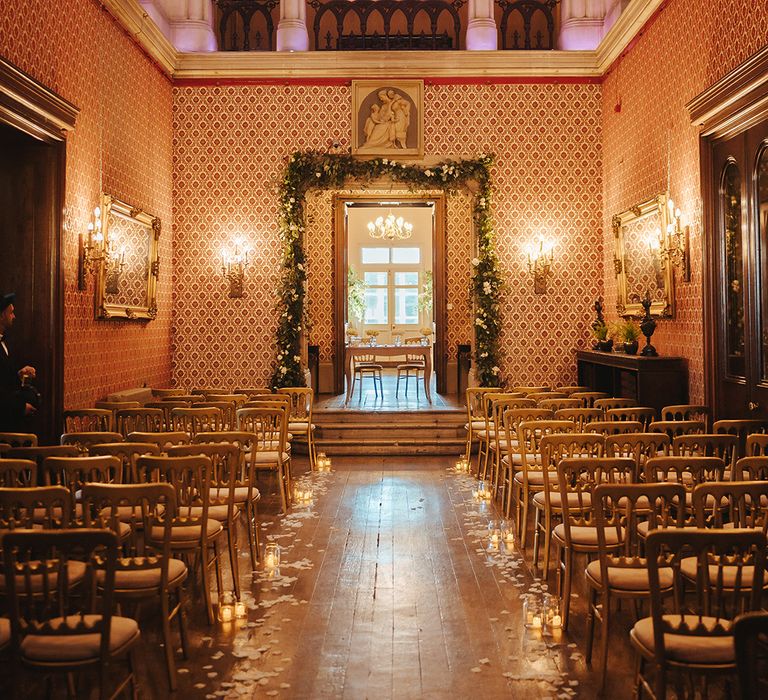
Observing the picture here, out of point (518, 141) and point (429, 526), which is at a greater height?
point (518, 141)

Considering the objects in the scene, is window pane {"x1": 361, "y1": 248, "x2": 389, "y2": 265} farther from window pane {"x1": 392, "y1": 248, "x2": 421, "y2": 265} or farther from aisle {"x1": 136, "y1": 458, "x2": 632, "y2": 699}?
aisle {"x1": 136, "y1": 458, "x2": 632, "y2": 699}

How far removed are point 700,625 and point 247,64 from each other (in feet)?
33.7

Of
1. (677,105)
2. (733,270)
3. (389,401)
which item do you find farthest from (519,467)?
(389,401)

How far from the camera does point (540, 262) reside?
11.1 meters

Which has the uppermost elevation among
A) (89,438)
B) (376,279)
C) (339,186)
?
(339,186)

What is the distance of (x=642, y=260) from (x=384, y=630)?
675 centimetres

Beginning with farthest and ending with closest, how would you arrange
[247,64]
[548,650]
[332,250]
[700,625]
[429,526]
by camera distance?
[332,250], [247,64], [429,526], [548,650], [700,625]

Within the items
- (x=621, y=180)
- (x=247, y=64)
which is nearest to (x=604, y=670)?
(x=621, y=180)

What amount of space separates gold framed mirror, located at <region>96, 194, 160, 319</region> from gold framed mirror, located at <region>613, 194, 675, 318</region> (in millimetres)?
6168

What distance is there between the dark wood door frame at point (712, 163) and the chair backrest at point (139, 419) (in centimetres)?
524

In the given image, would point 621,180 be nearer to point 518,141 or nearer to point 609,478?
point 518,141

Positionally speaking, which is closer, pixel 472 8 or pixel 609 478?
pixel 609 478

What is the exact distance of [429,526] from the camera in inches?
245

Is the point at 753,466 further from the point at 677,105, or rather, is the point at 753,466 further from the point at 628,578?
the point at 677,105
